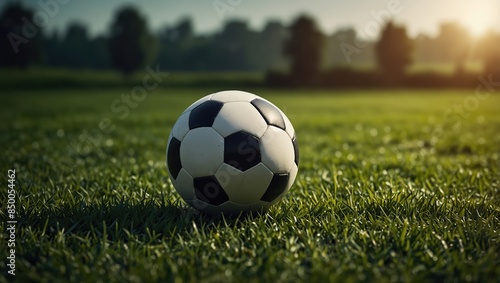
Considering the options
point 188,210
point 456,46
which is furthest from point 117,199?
point 456,46

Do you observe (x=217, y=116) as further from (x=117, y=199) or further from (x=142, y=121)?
(x=142, y=121)

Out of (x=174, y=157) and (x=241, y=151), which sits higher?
(x=241, y=151)

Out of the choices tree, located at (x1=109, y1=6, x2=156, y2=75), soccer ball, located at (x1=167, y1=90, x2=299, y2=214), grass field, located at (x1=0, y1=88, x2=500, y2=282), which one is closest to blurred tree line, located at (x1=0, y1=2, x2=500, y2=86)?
tree, located at (x1=109, y1=6, x2=156, y2=75)

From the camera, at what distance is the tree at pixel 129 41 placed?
197 feet

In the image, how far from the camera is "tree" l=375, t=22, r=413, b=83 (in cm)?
5306

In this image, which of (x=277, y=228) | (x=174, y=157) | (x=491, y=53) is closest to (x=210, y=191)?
(x=174, y=157)

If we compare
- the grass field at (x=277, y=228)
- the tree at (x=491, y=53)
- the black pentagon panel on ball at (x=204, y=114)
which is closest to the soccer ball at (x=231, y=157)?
the black pentagon panel on ball at (x=204, y=114)

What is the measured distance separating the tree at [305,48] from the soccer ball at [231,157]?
53942mm

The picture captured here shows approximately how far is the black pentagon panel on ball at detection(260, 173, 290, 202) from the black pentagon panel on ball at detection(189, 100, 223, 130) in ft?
2.25

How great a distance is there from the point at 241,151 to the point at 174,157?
63 centimetres

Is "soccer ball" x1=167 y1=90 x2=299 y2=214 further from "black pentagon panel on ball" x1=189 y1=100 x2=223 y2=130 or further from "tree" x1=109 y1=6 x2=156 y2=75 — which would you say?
"tree" x1=109 y1=6 x2=156 y2=75

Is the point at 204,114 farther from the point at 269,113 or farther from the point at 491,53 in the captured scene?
the point at 491,53

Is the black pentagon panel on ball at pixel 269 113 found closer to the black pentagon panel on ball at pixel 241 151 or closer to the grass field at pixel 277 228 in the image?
the black pentagon panel on ball at pixel 241 151

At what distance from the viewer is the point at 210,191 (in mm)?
3225
